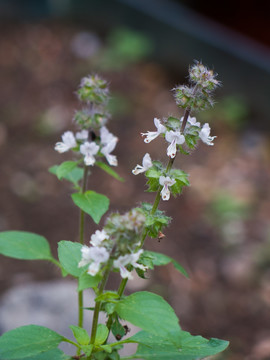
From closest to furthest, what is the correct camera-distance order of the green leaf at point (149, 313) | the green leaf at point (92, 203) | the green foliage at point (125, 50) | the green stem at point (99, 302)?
the green leaf at point (149, 313), the green stem at point (99, 302), the green leaf at point (92, 203), the green foliage at point (125, 50)

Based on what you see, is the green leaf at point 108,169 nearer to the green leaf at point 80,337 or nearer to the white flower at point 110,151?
the white flower at point 110,151

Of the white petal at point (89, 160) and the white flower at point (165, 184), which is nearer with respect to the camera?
the white flower at point (165, 184)

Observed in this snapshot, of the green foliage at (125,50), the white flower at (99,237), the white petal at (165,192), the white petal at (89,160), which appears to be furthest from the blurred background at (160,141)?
the white flower at (99,237)

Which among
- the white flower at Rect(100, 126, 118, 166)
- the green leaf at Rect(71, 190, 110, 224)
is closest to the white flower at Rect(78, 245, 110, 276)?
the green leaf at Rect(71, 190, 110, 224)

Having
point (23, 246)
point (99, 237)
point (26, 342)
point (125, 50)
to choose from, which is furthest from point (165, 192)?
point (125, 50)

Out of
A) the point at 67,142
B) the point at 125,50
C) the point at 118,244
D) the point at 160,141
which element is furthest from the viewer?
the point at 125,50

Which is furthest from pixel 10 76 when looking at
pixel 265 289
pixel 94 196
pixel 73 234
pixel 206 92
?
pixel 206 92

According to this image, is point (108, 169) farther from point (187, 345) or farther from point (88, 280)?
point (187, 345)
